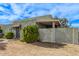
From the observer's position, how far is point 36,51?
448 inches

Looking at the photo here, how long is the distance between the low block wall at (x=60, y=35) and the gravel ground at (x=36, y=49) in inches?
38.4

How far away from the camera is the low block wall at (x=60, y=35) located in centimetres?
1370

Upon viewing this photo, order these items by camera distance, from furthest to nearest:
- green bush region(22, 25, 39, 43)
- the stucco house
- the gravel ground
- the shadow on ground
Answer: green bush region(22, 25, 39, 43) < the stucco house < the shadow on ground < the gravel ground

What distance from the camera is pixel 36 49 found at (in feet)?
38.4

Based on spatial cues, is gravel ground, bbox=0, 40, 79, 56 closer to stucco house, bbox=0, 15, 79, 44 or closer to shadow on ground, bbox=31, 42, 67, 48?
shadow on ground, bbox=31, 42, 67, 48

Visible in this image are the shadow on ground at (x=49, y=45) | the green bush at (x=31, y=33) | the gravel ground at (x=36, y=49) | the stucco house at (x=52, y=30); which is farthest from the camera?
the green bush at (x=31, y=33)

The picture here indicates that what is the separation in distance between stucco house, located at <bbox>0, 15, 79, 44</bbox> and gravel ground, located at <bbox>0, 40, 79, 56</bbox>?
40.9 inches

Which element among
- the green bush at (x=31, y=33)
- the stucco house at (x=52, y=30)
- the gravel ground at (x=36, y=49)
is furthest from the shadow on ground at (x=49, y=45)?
the green bush at (x=31, y=33)

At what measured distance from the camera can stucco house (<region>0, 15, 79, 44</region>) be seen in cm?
1361

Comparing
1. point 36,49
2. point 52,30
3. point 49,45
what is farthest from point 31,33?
point 36,49

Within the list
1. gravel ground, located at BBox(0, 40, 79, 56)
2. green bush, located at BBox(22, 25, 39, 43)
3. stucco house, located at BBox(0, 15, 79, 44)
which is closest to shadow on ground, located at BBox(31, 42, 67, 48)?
gravel ground, located at BBox(0, 40, 79, 56)

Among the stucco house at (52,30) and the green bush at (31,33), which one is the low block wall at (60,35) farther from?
the green bush at (31,33)

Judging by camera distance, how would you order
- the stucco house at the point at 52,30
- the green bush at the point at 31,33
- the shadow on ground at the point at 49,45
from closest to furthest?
the shadow on ground at the point at 49,45
the stucco house at the point at 52,30
the green bush at the point at 31,33

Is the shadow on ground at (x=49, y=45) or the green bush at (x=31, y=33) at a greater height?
the green bush at (x=31, y=33)
